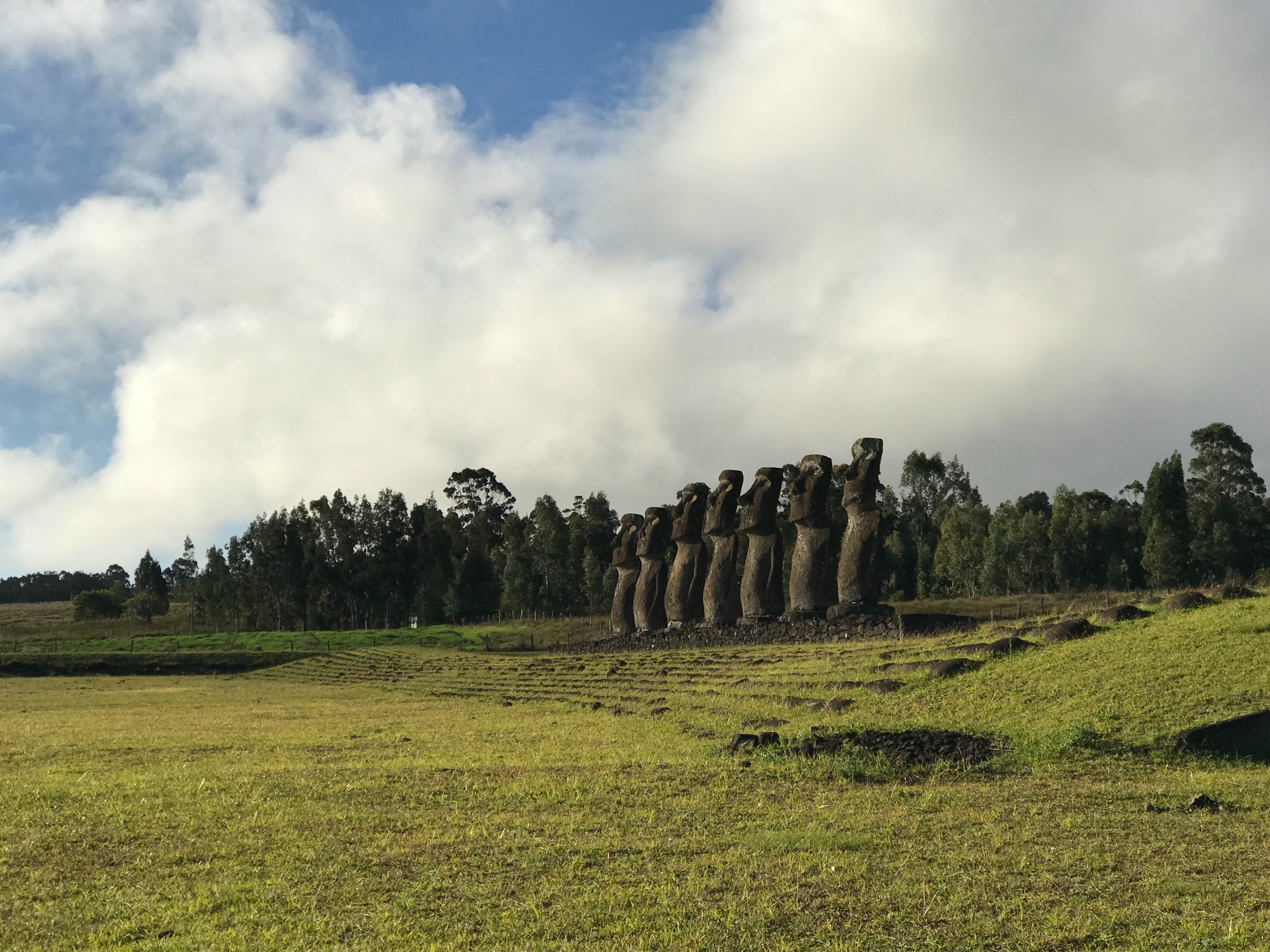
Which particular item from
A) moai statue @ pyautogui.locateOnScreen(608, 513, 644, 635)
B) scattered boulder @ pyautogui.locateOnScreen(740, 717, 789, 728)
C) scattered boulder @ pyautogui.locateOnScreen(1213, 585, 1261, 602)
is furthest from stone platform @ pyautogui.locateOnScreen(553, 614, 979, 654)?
scattered boulder @ pyautogui.locateOnScreen(740, 717, 789, 728)

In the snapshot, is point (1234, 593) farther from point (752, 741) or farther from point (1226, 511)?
point (1226, 511)

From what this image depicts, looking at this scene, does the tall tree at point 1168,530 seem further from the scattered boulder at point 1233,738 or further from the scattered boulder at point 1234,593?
the scattered boulder at point 1233,738

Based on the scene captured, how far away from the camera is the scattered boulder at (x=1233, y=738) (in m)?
12.9

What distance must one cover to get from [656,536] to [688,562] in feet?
8.34

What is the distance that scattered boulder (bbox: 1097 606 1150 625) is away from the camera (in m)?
19.6

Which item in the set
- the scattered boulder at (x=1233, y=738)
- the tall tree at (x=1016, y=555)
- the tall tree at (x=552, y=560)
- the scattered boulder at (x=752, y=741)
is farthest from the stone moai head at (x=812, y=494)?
the tall tree at (x=552, y=560)

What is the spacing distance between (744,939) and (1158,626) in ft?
46.7

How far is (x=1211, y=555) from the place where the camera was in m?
51.9

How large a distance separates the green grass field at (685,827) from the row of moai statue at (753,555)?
11949mm

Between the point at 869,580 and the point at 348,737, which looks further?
the point at 869,580

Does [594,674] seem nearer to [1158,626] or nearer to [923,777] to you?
[1158,626]

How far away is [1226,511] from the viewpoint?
172ft

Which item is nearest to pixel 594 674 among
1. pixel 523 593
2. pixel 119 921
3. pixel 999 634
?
pixel 999 634

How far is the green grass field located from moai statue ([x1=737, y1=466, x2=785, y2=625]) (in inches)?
591
